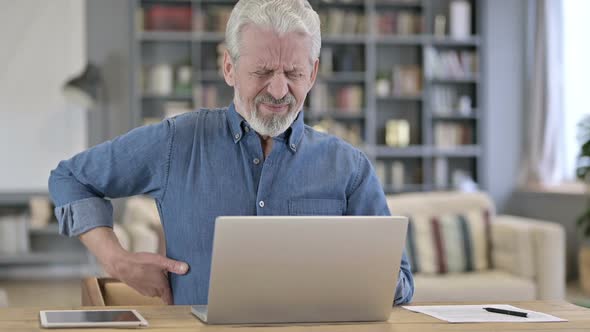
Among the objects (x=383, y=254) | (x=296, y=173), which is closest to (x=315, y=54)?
(x=296, y=173)

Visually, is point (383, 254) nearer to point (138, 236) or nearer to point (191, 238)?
point (191, 238)

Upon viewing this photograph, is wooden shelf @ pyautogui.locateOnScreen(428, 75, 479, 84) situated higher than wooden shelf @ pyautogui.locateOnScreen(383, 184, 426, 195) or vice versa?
wooden shelf @ pyautogui.locateOnScreen(428, 75, 479, 84)

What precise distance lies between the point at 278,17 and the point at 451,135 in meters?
6.88

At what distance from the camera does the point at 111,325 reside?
1.68 metres

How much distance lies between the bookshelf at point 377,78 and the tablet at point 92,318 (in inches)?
260

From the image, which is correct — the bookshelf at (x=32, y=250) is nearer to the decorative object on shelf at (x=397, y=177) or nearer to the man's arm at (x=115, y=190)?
the decorative object on shelf at (x=397, y=177)

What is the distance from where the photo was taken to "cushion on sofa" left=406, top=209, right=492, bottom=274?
538 cm

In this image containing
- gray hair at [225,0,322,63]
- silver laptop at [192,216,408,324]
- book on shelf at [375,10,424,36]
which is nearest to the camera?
silver laptop at [192,216,408,324]

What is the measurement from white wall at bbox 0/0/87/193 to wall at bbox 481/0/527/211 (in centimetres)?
363

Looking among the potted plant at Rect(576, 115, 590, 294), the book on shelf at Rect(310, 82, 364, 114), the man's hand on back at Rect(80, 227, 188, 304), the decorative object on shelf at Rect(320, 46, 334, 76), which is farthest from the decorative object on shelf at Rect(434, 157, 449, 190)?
the man's hand on back at Rect(80, 227, 188, 304)

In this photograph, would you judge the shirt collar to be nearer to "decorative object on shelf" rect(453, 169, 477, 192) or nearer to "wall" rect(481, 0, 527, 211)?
"decorative object on shelf" rect(453, 169, 477, 192)

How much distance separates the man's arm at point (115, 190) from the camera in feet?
6.68

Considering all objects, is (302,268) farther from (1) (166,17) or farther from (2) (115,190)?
(1) (166,17)

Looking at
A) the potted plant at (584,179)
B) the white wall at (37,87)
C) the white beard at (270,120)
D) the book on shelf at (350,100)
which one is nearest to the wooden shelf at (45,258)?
the white wall at (37,87)
